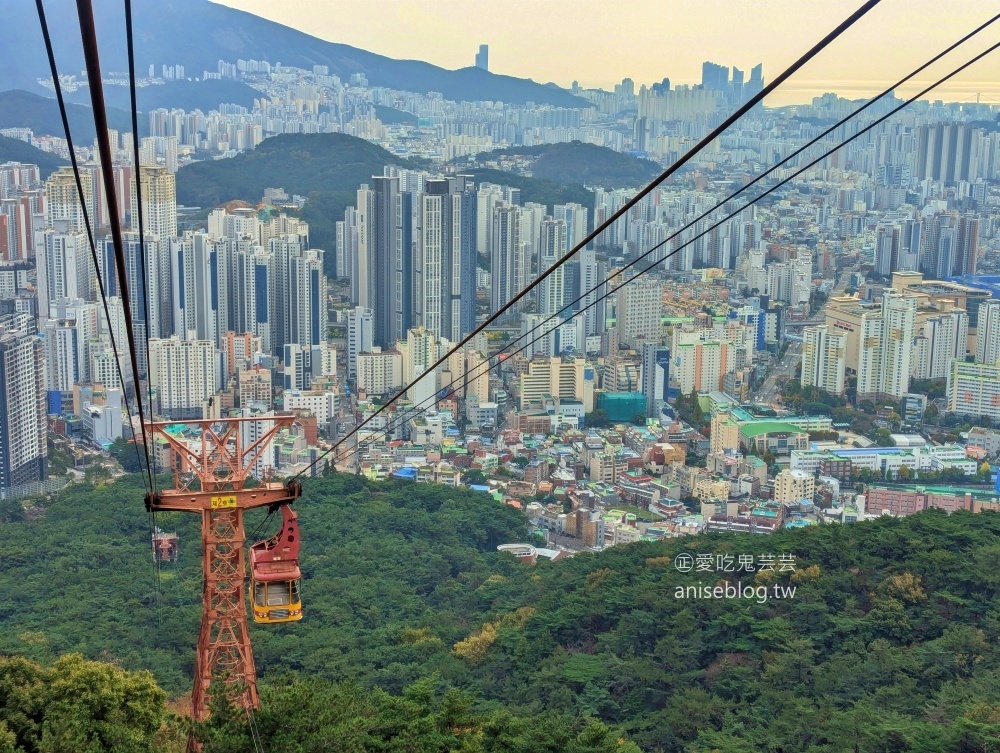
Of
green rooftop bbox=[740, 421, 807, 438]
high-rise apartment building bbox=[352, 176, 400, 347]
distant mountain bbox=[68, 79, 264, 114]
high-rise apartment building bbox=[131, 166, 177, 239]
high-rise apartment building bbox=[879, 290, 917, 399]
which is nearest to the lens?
green rooftop bbox=[740, 421, 807, 438]

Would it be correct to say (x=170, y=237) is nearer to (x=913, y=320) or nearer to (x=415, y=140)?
(x=415, y=140)

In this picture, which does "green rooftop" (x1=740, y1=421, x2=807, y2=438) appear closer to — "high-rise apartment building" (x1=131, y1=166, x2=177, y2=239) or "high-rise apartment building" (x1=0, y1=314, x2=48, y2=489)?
"high-rise apartment building" (x1=0, y1=314, x2=48, y2=489)

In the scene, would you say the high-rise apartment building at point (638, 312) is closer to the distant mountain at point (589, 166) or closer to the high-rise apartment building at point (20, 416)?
the distant mountain at point (589, 166)

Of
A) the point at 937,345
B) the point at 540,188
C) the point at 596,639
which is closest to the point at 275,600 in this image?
the point at 596,639

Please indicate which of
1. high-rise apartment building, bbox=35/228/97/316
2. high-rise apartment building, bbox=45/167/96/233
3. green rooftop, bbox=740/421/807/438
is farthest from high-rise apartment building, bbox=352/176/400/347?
green rooftop, bbox=740/421/807/438

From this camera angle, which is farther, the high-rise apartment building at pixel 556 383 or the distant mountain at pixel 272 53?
the distant mountain at pixel 272 53

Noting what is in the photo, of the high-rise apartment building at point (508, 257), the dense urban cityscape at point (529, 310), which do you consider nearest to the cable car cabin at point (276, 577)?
the dense urban cityscape at point (529, 310)
